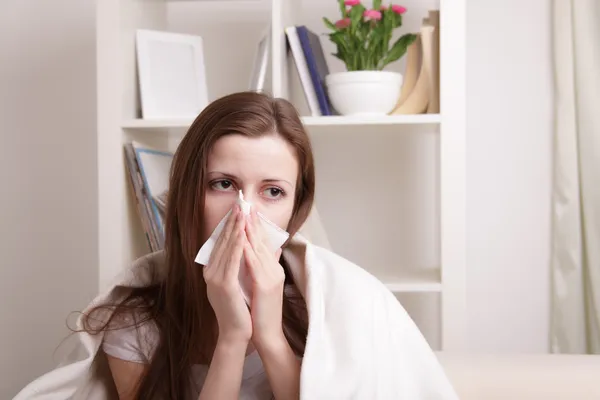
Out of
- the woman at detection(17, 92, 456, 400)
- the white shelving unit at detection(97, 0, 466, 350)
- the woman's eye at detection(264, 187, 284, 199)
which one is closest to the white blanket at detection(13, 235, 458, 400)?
the woman at detection(17, 92, 456, 400)

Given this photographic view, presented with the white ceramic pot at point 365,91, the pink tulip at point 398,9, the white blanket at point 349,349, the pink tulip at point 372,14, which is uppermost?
the pink tulip at point 398,9

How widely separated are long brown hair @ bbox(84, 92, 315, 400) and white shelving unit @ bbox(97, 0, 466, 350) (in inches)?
20.2

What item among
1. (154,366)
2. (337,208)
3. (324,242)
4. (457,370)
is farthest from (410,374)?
(337,208)

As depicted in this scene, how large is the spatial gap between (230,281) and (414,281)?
847mm

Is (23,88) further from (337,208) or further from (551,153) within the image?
(551,153)

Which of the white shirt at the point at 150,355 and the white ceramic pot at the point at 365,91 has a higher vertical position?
the white ceramic pot at the point at 365,91

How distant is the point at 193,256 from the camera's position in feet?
4.31

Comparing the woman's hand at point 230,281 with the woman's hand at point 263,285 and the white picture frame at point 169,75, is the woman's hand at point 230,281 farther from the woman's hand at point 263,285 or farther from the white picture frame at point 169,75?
the white picture frame at point 169,75

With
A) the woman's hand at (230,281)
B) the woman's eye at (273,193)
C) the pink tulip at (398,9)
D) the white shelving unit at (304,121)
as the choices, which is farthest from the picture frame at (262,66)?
the woman's hand at (230,281)

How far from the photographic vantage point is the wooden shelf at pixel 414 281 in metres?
1.86

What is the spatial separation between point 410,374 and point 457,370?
15 cm

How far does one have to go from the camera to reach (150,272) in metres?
1.44

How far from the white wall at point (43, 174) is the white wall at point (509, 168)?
47.3 inches

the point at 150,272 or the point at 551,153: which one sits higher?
the point at 551,153
